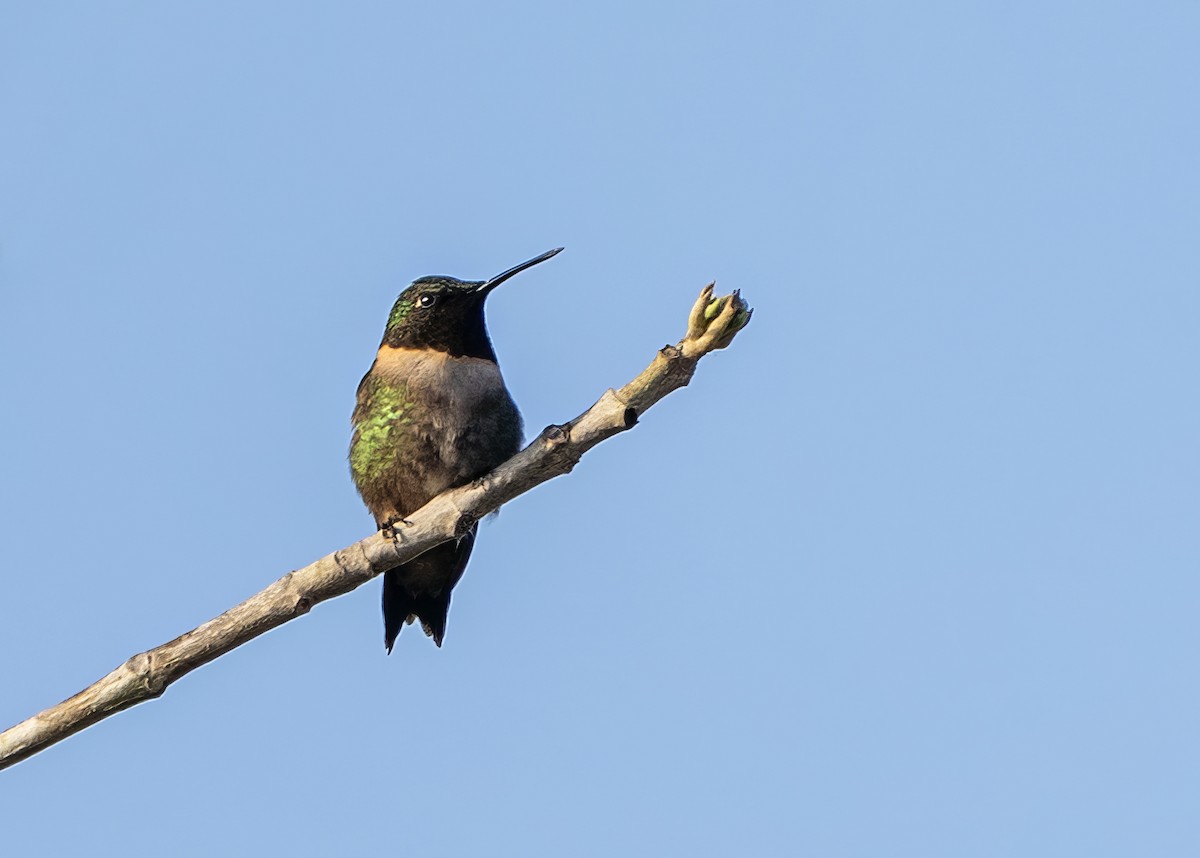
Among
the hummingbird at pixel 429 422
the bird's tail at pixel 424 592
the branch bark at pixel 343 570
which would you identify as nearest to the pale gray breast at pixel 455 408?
the hummingbird at pixel 429 422

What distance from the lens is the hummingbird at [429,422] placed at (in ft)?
26.4

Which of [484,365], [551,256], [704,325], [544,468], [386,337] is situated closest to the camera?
[704,325]

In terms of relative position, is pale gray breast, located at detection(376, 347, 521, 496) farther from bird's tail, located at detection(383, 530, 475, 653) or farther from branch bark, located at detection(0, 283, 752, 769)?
branch bark, located at detection(0, 283, 752, 769)

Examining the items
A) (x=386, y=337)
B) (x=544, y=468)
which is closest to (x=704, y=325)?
(x=544, y=468)

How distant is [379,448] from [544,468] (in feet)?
8.31

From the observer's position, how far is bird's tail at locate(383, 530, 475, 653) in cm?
871

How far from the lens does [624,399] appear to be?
18.5 ft

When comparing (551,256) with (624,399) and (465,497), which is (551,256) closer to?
(465,497)

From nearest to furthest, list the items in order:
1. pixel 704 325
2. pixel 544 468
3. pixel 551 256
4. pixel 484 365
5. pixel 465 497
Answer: pixel 704 325 < pixel 544 468 < pixel 465 497 < pixel 551 256 < pixel 484 365

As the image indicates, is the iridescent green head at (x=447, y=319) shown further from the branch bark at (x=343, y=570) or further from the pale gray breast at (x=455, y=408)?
the branch bark at (x=343, y=570)

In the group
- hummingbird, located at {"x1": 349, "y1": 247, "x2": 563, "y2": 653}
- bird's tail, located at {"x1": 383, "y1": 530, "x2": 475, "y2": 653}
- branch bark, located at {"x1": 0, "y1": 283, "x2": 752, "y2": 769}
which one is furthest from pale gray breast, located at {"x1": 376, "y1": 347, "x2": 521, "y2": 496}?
branch bark, located at {"x1": 0, "y1": 283, "x2": 752, "y2": 769}

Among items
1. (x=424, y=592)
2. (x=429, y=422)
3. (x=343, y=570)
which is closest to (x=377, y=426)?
(x=429, y=422)

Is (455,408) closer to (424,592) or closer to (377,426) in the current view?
(377,426)

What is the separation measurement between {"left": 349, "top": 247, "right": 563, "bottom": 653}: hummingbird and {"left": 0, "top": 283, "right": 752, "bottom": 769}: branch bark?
1.54m
